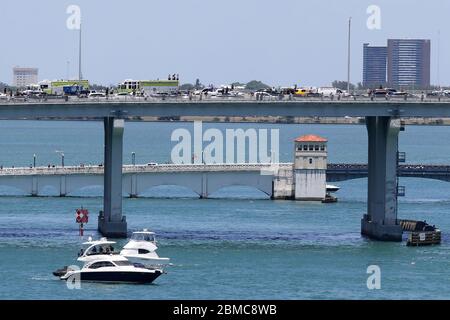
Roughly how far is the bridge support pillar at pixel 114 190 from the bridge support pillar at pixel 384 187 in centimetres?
1428

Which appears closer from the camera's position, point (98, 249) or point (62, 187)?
point (98, 249)

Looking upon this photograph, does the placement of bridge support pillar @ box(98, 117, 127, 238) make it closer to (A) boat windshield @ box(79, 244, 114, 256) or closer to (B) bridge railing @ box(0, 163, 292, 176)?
(A) boat windshield @ box(79, 244, 114, 256)

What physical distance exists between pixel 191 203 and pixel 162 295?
55112 mm

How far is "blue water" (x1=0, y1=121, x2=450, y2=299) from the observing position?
228 ft

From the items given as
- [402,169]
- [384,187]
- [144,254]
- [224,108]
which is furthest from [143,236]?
[402,169]

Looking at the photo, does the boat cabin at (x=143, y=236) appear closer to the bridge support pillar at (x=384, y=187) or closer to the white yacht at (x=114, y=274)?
the white yacht at (x=114, y=274)

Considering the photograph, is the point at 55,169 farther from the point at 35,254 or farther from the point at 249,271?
the point at 249,271

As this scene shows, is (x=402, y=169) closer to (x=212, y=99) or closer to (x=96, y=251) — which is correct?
(x=212, y=99)

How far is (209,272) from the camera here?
75.3 m

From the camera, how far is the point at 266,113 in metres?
93.5

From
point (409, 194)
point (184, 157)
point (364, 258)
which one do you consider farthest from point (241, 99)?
point (184, 157)

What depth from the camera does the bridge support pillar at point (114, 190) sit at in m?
91.2

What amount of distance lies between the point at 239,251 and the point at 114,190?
10.9 meters

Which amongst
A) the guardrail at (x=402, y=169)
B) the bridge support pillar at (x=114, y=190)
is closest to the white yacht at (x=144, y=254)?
the bridge support pillar at (x=114, y=190)
